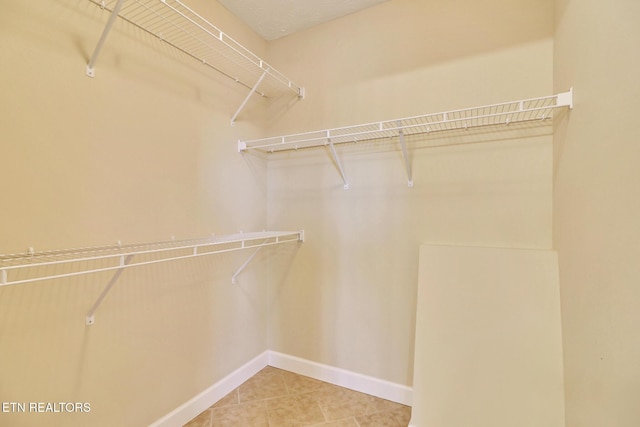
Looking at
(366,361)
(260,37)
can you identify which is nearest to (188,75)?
(260,37)

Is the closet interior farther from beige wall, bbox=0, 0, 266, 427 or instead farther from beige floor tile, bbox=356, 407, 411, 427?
beige floor tile, bbox=356, 407, 411, 427

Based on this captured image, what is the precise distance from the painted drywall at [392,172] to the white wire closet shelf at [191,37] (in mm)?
242

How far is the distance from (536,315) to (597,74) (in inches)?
42.7

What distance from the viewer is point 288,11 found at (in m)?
1.96

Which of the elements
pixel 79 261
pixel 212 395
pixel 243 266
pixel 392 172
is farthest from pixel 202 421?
pixel 392 172

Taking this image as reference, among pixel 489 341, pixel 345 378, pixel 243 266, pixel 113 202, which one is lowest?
pixel 345 378

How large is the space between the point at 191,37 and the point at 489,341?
7.65ft

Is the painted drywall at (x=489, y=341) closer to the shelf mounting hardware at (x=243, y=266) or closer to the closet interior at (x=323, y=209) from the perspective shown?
the closet interior at (x=323, y=209)

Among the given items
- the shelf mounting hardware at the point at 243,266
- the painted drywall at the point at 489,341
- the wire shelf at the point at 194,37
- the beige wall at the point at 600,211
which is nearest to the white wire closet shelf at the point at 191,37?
the wire shelf at the point at 194,37

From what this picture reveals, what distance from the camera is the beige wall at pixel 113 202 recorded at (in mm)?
1042

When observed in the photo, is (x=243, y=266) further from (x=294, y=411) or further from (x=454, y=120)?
(x=454, y=120)

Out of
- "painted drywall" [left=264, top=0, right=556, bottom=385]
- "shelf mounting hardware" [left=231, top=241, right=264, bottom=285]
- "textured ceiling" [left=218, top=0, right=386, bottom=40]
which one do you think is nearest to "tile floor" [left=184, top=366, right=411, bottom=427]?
"painted drywall" [left=264, top=0, right=556, bottom=385]

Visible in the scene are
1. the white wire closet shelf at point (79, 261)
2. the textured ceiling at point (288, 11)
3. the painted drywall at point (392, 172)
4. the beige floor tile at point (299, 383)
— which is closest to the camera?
the white wire closet shelf at point (79, 261)

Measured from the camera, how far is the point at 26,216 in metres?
1.05
